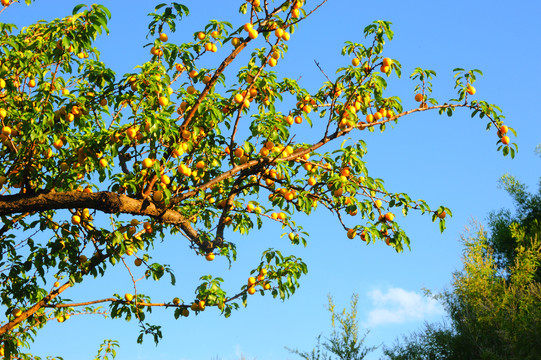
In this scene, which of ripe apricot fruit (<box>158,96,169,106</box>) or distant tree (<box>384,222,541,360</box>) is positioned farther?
distant tree (<box>384,222,541,360</box>)

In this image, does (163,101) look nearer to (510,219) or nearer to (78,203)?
(78,203)

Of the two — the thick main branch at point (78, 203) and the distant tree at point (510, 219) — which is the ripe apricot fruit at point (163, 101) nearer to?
the thick main branch at point (78, 203)

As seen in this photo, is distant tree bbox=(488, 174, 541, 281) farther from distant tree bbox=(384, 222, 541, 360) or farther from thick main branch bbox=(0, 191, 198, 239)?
thick main branch bbox=(0, 191, 198, 239)

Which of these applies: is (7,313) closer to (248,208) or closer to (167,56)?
(248,208)

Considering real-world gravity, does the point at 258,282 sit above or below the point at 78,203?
below

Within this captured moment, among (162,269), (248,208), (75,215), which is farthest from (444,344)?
(75,215)

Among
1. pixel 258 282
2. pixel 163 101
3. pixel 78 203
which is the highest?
pixel 163 101

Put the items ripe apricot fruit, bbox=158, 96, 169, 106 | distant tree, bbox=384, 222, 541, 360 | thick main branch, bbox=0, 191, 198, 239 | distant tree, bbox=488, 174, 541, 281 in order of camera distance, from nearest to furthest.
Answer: thick main branch, bbox=0, 191, 198, 239
ripe apricot fruit, bbox=158, 96, 169, 106
distant tree, bbox=384, 222, 541, 360
distant tree, bbox=488, 174, 541, 281

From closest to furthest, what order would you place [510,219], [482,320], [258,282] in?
[258,282] < [482,320] < [510,219]

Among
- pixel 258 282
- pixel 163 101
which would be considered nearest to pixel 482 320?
pixel 258 282

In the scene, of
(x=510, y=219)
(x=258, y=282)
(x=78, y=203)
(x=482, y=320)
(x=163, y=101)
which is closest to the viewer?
(x=78, y=203)

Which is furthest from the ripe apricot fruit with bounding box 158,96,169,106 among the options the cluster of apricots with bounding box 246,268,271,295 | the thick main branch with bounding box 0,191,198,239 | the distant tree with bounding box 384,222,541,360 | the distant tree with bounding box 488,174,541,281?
the distant tree with bounding box 488,174,541,281

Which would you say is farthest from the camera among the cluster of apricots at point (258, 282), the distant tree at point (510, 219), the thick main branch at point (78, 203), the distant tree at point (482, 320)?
the distant tree at point (510, 219)

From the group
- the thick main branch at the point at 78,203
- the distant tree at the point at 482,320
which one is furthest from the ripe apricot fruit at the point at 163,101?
the distant tree at the point at 482,320
